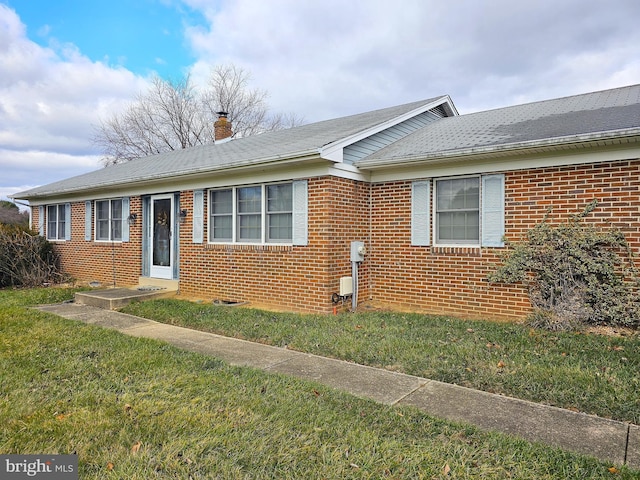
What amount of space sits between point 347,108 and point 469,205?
26.5m

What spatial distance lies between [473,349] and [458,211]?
317cm

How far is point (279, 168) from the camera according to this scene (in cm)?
843

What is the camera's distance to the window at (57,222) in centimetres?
1406

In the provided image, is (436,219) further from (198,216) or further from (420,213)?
(198,216)

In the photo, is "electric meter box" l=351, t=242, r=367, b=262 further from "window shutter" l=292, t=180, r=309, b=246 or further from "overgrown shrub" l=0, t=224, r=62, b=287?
"overgrown shrub" l=0, t=224, r=62, b=287

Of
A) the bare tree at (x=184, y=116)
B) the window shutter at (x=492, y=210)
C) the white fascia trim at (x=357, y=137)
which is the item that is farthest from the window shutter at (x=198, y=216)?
the bare tree at (x=184, y=116)

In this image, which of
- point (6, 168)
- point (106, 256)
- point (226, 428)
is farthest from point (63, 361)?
point (6, 168)

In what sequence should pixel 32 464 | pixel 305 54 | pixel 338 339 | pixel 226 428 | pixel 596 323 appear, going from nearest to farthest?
pixel 32 464 → pixel 226 428 → pixel 338 339 → pixel 596 323 → pixel 305 54

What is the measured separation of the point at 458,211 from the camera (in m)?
7.74

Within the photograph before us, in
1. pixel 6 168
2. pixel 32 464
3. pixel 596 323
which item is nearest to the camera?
pixel 32 464

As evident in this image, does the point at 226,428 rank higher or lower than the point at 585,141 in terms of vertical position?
lower

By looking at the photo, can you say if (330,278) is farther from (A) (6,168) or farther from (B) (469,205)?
(A) (6,168)

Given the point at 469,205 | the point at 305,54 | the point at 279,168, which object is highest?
the point at 305,54

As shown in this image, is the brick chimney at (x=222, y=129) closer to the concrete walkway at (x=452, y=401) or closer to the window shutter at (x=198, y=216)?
the window shutter at (x=198, y=216)
